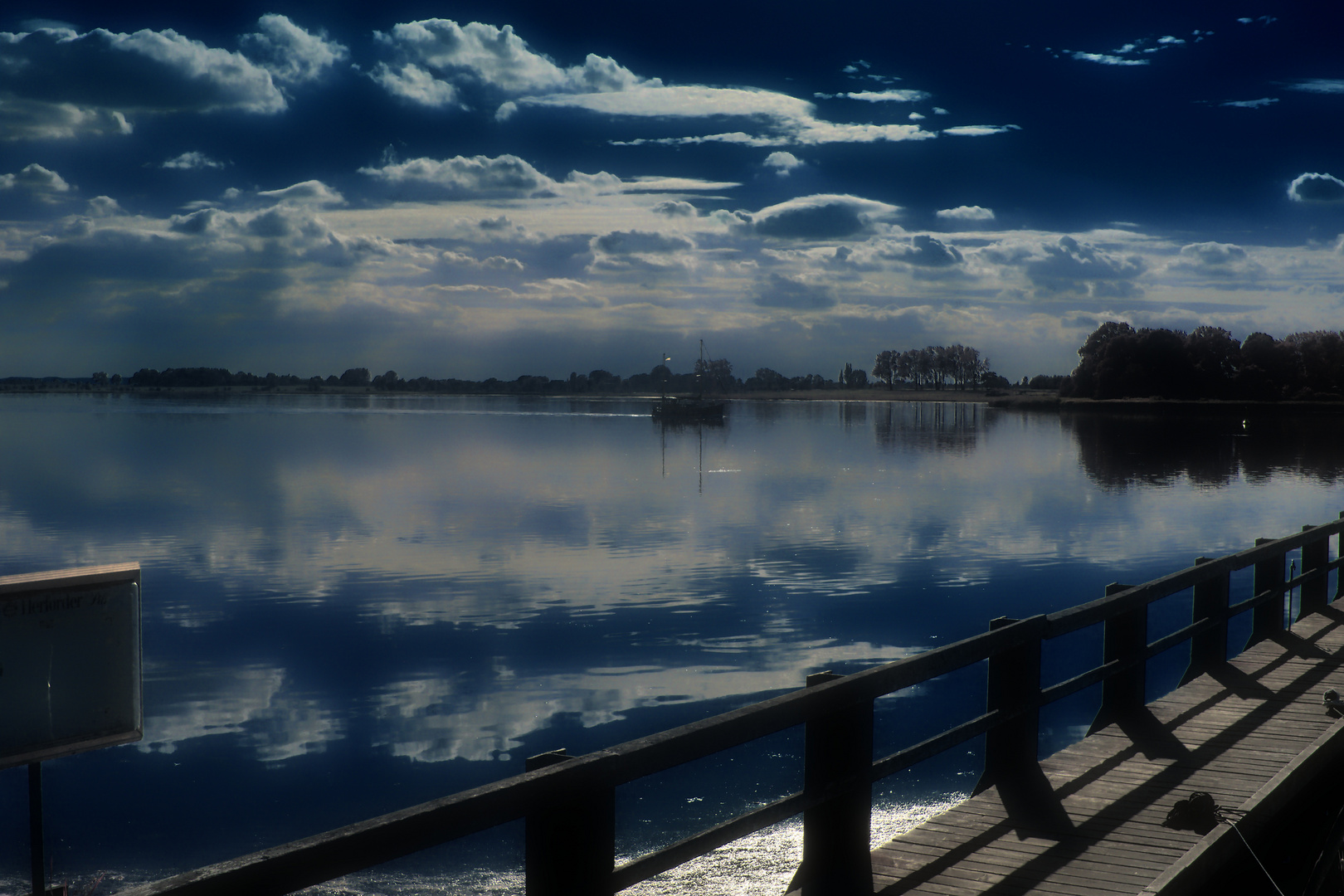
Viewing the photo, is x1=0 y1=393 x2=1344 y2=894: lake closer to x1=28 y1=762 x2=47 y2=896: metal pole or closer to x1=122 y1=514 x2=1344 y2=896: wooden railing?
x1=122 y1=514 x2=1344 y2=896: wooden railing

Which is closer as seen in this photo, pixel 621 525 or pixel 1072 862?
pixel 1072 862

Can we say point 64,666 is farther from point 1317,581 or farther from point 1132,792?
point 1317,581

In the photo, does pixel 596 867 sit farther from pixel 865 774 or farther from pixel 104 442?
pixel 104 442

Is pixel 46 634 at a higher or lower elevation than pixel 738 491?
higher

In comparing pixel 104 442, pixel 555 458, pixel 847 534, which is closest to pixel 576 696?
pixel 847 534

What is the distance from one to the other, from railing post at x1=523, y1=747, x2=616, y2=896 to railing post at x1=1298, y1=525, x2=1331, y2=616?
11563 millimetres

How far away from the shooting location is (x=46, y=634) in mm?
3898

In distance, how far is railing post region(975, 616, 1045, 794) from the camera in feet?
22.5

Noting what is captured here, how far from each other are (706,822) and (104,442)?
368 ft

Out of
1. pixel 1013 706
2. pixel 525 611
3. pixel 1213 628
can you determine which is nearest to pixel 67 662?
pixel 1013 706

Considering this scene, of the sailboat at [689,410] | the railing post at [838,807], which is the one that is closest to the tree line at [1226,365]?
the sailboat at [689,410]

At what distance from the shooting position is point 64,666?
3953mm

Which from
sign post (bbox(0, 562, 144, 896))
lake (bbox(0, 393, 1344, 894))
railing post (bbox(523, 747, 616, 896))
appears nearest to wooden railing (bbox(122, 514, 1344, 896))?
railing post (bbox(523, 747, 616, 896))

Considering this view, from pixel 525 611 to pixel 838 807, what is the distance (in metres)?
21.5
